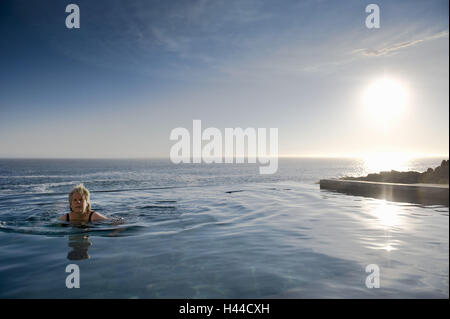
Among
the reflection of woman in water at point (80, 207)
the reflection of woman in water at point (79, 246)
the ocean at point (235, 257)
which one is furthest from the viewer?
the reflection of woman in water at point (80, 207)

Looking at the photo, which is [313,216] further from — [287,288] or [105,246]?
[105,246]

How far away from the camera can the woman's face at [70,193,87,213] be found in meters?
8.70

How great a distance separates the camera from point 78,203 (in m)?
8.85

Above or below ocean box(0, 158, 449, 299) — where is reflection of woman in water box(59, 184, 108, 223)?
above

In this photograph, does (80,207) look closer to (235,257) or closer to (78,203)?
(78,203)

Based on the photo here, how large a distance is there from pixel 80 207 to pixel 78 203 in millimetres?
197

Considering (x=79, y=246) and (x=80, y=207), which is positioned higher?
(x=80, y=207)

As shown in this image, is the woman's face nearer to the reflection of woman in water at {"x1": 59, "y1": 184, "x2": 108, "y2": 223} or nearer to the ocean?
the reflection of woman in water at {"x1": 59, "y1": 184, "x2": 108, "y2": 223}

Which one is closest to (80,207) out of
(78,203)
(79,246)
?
(78,203)

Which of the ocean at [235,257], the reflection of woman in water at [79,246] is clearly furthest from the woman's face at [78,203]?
the reflection of woman in water at [79,246]

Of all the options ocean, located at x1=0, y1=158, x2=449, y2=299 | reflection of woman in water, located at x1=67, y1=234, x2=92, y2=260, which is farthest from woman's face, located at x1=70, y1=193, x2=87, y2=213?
reflection of woman in water, located at x1=67, y1=234, x2=92, y2=260

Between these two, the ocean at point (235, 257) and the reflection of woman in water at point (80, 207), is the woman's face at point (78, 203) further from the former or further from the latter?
the ocean at point (235, 257)

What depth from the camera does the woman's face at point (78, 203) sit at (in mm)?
8695
